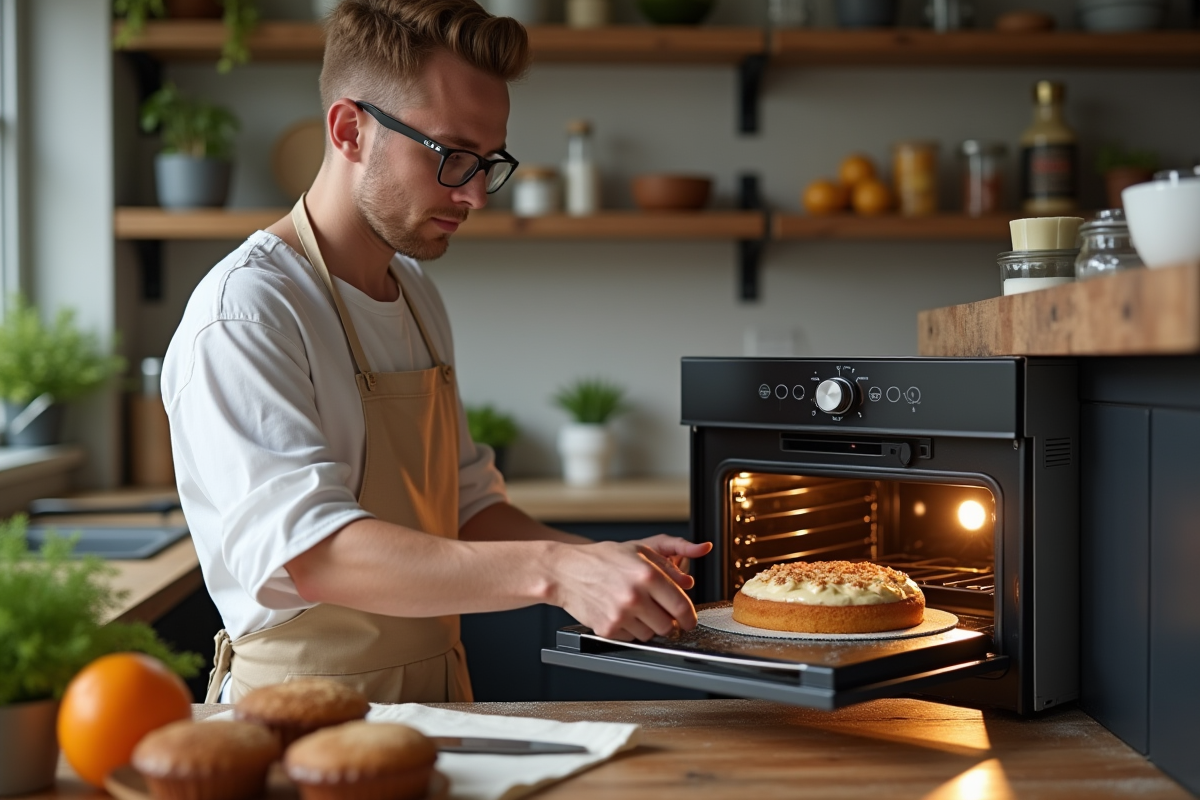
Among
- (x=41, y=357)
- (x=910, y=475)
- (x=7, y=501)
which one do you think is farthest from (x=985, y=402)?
(x=41, y=357)

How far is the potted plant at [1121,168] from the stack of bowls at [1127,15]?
0.34 metres

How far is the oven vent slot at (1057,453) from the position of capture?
4.06 feet

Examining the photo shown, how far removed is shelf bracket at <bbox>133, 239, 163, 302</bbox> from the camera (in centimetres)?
347

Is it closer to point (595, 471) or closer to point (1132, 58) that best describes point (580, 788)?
point (595, 471)

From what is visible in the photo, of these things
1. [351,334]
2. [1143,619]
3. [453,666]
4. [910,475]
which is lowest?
[453,666]

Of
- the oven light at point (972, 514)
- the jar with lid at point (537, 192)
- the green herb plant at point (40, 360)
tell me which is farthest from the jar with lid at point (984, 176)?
the green herb plant at point (40, 360)

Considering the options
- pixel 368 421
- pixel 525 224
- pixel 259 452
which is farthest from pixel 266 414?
pixel 525 224

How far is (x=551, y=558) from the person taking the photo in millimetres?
1219

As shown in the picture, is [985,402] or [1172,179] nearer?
[1172,179]

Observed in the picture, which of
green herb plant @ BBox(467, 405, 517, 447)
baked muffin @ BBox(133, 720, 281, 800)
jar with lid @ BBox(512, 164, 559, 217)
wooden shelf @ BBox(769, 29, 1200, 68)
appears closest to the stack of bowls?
wooden shelf @ BBox(769, 29, 1200, 68)

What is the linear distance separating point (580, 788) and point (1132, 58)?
309 centimetres

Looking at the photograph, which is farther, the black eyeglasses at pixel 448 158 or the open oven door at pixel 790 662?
the black eyeglasses at pixel 448 158

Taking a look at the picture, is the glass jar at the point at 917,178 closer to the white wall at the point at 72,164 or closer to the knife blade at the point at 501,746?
the white wall at the point at 72,164

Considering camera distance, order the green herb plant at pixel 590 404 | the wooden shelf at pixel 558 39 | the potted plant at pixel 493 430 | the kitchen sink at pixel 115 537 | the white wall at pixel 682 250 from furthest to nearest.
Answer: the white wall at pixel 682 250
the green herb plant at pixel 590 404
the potted plant at pixel 493 430
the wooden shelf at pixel 558 39
the kitchen sink at pixel 115 537
